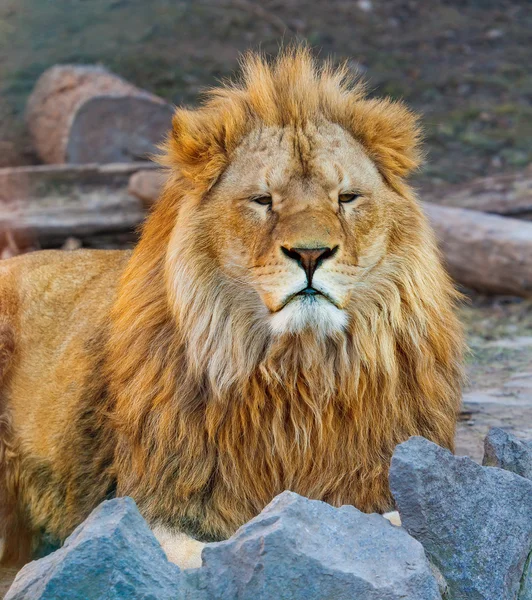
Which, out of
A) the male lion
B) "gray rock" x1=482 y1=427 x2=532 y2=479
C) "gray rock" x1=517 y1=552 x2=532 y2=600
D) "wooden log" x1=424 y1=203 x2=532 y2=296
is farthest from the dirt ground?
"gray rock" x1=517 y1=552 x2=532 y2=600

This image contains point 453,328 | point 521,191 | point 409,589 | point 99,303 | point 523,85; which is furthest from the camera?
point 523,85

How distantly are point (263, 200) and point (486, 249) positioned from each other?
395cm

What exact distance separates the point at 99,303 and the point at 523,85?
785 centimetres

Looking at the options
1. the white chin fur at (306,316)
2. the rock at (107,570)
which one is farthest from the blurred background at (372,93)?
the rock at (107,570)

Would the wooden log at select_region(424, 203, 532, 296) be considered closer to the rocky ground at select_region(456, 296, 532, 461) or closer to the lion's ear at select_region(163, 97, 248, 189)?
the rocky ground at select_region(456, 296, 532, 461)

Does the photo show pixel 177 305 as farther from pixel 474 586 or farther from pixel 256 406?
pixel 474 586

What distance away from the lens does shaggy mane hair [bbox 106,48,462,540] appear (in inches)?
129

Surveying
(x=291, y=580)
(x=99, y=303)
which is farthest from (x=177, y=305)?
(x=291, y=580)

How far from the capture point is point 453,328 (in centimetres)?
354

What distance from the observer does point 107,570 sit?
2516mm

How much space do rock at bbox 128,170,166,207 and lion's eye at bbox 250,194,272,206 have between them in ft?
12.6

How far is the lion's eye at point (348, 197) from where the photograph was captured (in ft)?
10.6

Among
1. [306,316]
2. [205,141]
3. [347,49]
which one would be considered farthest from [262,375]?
[347,49]

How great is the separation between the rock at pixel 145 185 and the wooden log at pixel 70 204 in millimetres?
148
